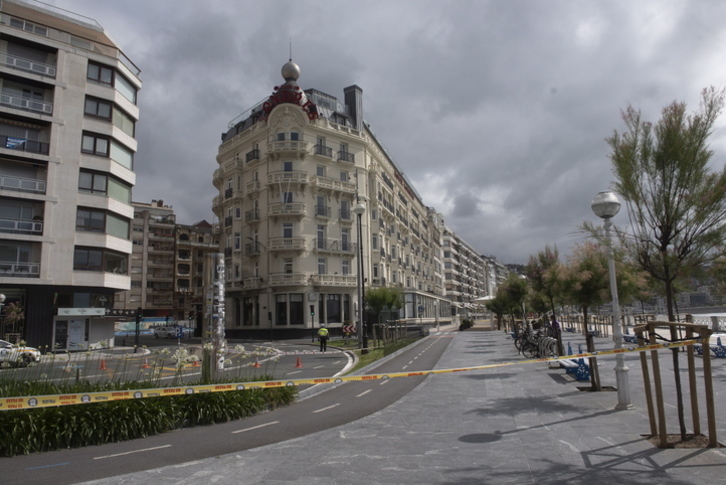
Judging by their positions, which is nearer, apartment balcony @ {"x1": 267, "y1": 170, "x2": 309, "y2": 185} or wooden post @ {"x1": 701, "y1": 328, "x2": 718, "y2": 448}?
wooden post @ {"x1": 701, "y1": 328, "x2": 718, "y2": 448}

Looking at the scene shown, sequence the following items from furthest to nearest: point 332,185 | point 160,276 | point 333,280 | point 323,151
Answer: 1. point 160,276
2. point 323,151
3. point 332,185
4. point 333,280

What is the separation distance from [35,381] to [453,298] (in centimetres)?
10587

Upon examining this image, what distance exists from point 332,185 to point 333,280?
9183 millimetres

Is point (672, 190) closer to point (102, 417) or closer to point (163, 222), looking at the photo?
point (102, 417)

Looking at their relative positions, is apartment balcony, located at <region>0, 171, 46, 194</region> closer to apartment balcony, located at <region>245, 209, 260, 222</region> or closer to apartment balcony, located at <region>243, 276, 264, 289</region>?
apartment balcony, located at <region>245, 209, 260, 222</region>

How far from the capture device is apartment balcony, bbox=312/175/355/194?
45469 millimetres

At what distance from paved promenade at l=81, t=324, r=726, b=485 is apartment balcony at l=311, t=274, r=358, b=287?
3434 cm

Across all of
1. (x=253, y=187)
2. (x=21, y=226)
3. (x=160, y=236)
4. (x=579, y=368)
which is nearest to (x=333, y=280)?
(x=253, y=187)

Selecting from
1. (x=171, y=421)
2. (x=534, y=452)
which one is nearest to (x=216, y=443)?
(x=171, y=421)

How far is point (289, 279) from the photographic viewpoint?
43219mm

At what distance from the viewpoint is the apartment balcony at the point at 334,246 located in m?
45.0

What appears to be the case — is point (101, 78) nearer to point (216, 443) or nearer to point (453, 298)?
point (216, 443)

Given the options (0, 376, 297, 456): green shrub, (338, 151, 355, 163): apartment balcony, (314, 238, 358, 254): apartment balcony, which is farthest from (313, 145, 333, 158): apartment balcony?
(0, 376, 297, 456): green shrub

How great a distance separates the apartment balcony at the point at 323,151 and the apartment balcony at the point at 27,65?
21.5 m
